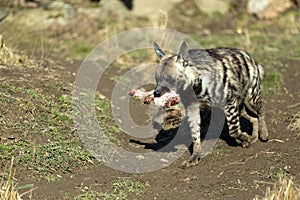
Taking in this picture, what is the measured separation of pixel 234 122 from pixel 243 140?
37cm

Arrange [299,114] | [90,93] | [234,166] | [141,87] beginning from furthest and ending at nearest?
[141,87] → [90,93] → [299,114] → [234,166]

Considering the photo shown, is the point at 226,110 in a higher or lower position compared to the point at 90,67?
higher

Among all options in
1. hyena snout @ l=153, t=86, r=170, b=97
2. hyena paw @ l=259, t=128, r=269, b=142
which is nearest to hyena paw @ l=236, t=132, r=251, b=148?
hyena paw @ l=259, t=128, r=269, b=142

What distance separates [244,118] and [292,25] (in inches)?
204

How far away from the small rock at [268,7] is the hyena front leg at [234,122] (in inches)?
275

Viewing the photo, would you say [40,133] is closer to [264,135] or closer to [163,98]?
[163,98]

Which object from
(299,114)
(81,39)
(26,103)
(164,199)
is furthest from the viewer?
(81,39)

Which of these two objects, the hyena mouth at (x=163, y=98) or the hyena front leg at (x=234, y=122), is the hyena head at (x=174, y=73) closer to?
the hyena mouth at (x=163, y=98)

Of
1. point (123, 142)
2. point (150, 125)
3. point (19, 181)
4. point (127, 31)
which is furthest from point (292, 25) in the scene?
point (19, 181)

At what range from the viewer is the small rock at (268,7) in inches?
550

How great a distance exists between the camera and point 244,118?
8.62 metres

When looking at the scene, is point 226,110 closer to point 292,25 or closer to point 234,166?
point 234,166

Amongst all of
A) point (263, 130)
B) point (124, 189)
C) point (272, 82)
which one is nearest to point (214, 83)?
point (263, 130)

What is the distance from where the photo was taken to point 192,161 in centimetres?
714
